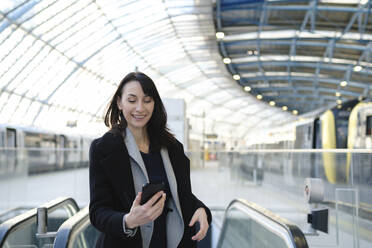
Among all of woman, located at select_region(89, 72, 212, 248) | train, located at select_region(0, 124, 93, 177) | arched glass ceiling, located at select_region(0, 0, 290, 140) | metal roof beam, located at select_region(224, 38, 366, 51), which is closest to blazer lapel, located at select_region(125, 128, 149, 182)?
woman, located at select_region(89, 72, 212, 248)

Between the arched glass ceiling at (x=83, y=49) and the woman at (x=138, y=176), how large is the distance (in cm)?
1508

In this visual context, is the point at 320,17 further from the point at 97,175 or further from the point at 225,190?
the point at 97,175

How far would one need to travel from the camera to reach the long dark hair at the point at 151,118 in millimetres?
2405

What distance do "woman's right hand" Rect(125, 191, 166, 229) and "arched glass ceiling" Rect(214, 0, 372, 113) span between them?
920 inches

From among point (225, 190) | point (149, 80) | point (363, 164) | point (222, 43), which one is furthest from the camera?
point (222, 43)

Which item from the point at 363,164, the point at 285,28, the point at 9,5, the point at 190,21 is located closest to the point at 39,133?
the point at 9,5

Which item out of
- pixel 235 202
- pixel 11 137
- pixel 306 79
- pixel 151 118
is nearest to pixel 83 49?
pixel 11 137

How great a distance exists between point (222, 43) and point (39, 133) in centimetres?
1454

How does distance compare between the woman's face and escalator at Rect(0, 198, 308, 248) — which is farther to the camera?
escalator at Rect(0, 198, 308, 248)

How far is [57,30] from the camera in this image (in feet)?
79.3

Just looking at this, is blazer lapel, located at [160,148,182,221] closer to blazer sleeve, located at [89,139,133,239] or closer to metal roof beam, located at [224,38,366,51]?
blazer sleeve, located at [89,139,133,239]

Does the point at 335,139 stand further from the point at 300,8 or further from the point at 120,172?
the point at 120,172

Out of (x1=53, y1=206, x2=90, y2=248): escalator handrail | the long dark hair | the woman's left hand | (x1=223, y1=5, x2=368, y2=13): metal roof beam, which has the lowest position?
(x1=53, y1=206, x2=90, y2=248): escalator handrail

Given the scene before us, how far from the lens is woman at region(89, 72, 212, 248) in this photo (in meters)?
2.17
